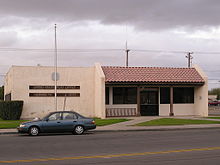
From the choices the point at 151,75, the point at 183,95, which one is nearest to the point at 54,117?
the point at 151,75

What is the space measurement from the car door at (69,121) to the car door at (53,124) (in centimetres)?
23

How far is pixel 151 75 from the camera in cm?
3438

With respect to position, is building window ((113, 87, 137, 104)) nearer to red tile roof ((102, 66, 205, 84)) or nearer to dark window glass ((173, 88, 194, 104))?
red tile roof ((102, 66, 205, 84))

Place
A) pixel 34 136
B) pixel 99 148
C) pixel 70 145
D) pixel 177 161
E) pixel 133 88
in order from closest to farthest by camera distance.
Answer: pixel 177 161
pixel 99 148
pixel 70 145
pixel 34 136
pixel 133 88

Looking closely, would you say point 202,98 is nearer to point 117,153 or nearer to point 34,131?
point 34,131

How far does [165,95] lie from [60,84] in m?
9.53

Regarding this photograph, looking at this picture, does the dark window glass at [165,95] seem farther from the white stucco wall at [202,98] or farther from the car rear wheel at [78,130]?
the car rear wheel at [78,130]

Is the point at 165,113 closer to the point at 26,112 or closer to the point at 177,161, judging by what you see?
the point at 26,112

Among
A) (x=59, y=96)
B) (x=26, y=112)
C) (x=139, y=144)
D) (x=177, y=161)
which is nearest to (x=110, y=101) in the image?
(x=59, y=96)

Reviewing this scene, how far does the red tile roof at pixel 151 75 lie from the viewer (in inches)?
1307

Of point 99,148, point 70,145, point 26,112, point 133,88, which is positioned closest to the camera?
point 99,148

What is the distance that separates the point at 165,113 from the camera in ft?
116

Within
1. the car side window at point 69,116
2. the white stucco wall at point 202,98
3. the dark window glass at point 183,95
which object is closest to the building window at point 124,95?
the dark window glass at point 183,95

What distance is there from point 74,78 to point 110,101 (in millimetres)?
3702
